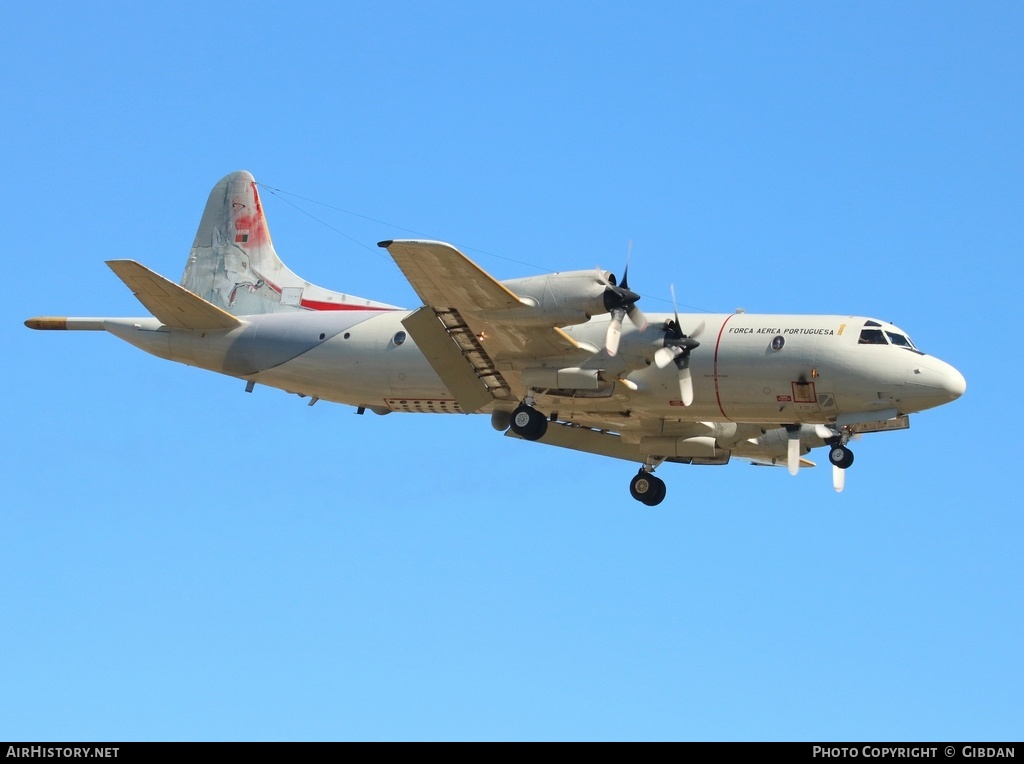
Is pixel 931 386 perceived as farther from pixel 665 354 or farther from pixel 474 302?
pixel 474 302

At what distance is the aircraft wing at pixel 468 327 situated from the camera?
88.3ft

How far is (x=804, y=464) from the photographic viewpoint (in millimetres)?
35031

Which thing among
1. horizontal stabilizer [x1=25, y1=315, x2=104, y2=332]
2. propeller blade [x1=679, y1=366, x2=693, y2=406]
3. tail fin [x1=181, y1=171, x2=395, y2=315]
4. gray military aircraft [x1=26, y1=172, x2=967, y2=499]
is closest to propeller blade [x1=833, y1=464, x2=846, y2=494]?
gray military aircraft [x1=26, y1=172, x2=967, y2=499]

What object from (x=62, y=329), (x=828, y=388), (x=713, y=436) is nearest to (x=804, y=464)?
(x=713, y=436)

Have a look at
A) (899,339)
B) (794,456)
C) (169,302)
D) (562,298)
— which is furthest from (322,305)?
(899,339)

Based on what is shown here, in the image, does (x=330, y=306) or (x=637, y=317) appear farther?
(x=330, y=306)

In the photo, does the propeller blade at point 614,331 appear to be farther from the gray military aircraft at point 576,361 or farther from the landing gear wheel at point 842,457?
the landing gear wheel at point 842,457

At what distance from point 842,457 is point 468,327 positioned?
8.52 m

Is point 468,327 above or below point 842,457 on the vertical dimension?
above

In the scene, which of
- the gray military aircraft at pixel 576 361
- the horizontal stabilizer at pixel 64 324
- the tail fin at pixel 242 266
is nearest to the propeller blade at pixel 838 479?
the gray military aircraft at pixel 576 361

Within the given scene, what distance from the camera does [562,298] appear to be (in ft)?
90.5

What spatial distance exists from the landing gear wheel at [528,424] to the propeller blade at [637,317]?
111 inches
